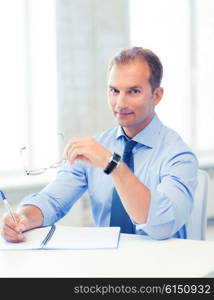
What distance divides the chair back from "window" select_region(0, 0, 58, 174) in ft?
5.02

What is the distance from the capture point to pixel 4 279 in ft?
4.31

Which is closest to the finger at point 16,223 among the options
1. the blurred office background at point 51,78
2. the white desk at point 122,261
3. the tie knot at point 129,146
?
the white desk at point 122,261

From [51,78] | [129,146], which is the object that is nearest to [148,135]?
[129,146]

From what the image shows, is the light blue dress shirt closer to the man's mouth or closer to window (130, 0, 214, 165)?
the man's mouth

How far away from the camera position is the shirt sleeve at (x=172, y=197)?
1679 mm

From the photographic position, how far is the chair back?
1.96 m

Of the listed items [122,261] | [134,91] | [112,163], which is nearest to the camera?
[122,261]

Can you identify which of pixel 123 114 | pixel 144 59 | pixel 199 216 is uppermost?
pixel 144 59

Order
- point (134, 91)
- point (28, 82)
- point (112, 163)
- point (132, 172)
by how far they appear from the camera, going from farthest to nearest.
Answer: point (28, 82), point (134, 91), point (132, 172), point (112, 163)

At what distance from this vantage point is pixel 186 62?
4.61m

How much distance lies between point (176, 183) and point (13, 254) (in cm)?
59

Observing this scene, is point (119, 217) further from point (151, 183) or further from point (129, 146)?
point (129, 146)

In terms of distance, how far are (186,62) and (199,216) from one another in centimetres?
283

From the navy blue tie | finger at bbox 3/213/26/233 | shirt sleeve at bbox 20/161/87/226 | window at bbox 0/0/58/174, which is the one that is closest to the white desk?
finger at bbox 3/213/26/233
